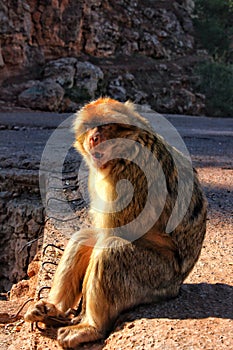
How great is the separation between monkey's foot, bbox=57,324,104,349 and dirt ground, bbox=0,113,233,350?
0.17 ft

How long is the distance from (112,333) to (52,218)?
2363mm

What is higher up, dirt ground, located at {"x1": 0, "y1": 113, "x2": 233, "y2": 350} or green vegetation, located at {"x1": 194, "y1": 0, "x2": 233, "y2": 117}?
dirt ground, located at {"x1": 0, "y1": 113, "x2": 233, "y2": 350}

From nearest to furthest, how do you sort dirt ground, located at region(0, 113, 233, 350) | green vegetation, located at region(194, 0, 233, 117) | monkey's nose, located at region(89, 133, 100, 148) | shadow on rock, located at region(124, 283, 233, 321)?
dirt ground, located at region(0, 113, 233, 350) → shadow on rock, located at region(124, 283, 233, 321) → monkey's nose, located at region(89, 133, 100, 148) → green vegetation, located at region(194, 0, 233, 117)

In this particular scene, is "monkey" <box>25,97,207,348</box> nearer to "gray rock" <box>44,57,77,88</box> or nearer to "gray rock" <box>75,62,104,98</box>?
"gray rock" <box>44,57,77,88</box>

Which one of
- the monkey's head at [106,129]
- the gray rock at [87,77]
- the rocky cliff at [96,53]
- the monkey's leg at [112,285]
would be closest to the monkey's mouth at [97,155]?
the monkey's head at [106,129]

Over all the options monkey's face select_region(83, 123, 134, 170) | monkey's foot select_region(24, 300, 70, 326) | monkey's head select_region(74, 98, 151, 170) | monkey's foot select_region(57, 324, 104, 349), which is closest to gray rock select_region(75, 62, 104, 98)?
monkey's head select_region(74, 98, 151, 170)

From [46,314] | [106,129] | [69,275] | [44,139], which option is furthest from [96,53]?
[46,314]

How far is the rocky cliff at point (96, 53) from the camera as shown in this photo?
18.6 meters

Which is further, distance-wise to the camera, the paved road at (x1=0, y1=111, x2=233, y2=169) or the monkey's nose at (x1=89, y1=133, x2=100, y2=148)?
the paved road at (x1=0, y1=111, x2=233, y2=169)

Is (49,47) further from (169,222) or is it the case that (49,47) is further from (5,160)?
(169,222)

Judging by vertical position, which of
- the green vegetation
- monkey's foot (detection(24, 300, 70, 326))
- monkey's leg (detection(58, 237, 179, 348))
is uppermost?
monkey's leg (detection(58, 237, 179, 348))

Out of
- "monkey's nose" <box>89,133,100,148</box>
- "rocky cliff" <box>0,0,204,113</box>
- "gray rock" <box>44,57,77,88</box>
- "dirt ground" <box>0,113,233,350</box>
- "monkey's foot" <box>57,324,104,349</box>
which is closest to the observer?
Answer: "dirt ground" <box>0,113,233,350</box>

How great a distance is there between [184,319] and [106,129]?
116 centimetres

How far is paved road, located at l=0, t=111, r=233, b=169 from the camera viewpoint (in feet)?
24.5
